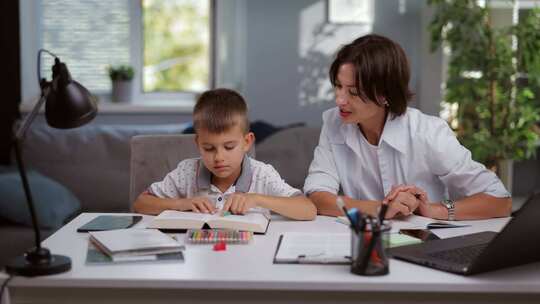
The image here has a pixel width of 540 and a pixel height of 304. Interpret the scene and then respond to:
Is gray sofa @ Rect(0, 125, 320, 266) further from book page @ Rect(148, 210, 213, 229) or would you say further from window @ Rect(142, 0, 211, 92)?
book page @ Rect(148, 210, 213, 229)

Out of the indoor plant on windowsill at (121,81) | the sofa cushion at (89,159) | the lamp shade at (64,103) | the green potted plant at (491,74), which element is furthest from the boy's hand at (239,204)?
the indoor plant on windowsill at (121,81)

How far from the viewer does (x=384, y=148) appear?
86.9 inches

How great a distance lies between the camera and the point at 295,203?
192 cm

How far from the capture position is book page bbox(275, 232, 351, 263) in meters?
1.48

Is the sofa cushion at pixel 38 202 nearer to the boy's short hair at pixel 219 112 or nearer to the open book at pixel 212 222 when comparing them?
the boy's short hair at pixel 219 112

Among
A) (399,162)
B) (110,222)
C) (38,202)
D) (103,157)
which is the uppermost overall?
(399,162)

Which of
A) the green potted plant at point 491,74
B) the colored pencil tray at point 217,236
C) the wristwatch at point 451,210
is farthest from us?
the green potted plant at point 491,74

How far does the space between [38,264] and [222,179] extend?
0.77 metres

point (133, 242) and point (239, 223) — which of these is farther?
point (239, 223)

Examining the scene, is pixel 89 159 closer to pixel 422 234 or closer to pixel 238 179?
pixel 238 179

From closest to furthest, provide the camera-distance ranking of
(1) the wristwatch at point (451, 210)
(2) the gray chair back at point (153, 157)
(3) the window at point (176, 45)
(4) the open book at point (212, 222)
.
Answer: (4) the open book at point (212, 222) → (1) the wristwatch at point (451, 210) → (2) the gray chair back at point (153, 157) → (3) the window at point (176, 45)

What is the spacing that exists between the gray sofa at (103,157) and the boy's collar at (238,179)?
153 centimetres

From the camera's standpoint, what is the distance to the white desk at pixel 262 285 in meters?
1.34

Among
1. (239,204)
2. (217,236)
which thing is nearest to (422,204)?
(239,204)
